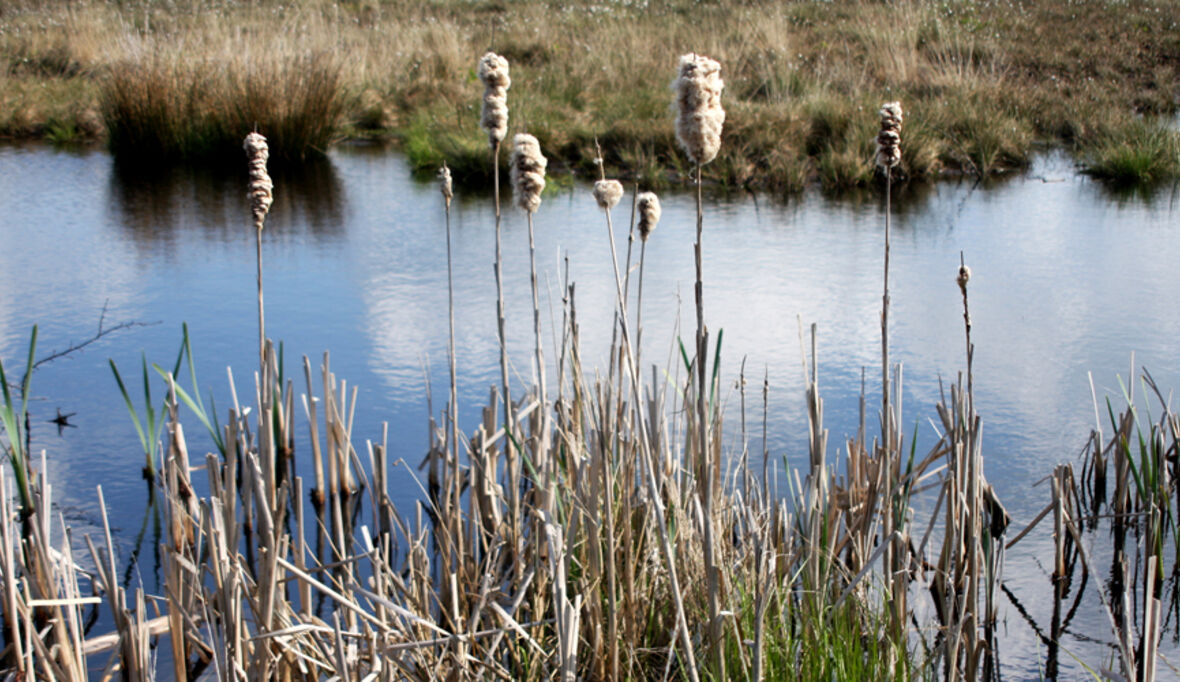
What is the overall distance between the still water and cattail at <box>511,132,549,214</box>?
0.71 m

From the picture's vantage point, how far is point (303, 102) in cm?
666

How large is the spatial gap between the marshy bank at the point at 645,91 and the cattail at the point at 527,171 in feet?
12.9

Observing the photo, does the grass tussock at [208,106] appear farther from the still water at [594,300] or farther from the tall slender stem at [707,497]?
the tall slender stem at [707,497]

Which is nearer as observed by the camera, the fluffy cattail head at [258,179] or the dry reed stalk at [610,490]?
the dry reed stalk at [610,490]

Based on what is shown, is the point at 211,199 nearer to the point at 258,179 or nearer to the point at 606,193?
the point at 258,179

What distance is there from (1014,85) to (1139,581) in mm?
7653

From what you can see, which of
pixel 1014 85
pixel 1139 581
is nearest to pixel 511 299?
pixel 1139 581

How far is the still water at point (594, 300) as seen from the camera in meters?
2.66

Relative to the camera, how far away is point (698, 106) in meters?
1.02

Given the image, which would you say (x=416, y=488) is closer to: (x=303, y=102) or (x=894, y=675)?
(x=894, y=675)

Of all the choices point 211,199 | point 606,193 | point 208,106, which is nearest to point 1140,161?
point 211,199

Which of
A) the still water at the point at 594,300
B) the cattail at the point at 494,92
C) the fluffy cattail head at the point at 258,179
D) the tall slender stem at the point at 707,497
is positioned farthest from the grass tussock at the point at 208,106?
the tall slender stem at the point at 707,497

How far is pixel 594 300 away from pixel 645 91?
4.81 metres

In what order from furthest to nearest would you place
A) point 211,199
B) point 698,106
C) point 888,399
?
point 211,199
point 888,399
point 698,106
